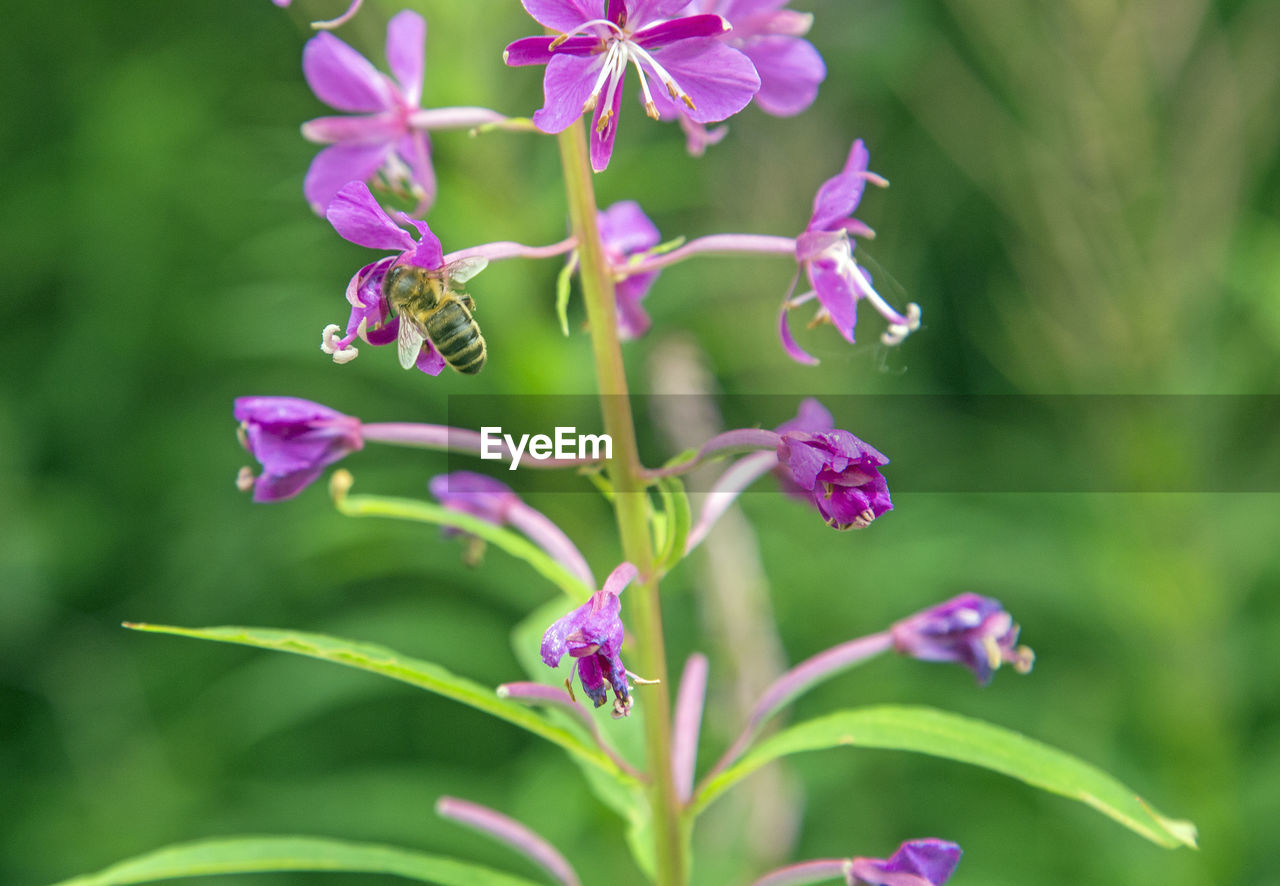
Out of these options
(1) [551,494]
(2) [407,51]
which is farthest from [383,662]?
(1) [551,494]

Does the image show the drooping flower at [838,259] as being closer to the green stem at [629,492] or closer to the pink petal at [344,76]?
the green stem at [629,492]

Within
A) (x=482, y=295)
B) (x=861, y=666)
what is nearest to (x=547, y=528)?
(x=482, y=295)

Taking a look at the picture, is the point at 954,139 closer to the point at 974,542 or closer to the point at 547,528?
the point at 974,542

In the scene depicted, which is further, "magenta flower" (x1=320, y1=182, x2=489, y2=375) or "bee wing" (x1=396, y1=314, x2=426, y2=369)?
"bee wing" (x1=396, y1=314, x2=426, y2=369)

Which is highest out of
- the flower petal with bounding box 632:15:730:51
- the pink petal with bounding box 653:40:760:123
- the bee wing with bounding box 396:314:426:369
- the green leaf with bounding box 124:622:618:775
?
the flower petal with bounding box 632:15:730:51

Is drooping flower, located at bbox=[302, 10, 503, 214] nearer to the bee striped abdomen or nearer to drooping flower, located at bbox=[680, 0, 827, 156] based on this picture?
the bee striped abdomen

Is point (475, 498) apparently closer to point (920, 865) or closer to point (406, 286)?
point (406, 286)

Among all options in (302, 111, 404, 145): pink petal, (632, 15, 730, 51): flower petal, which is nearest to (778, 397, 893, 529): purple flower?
(632, 15, 730, 51): flower petal
